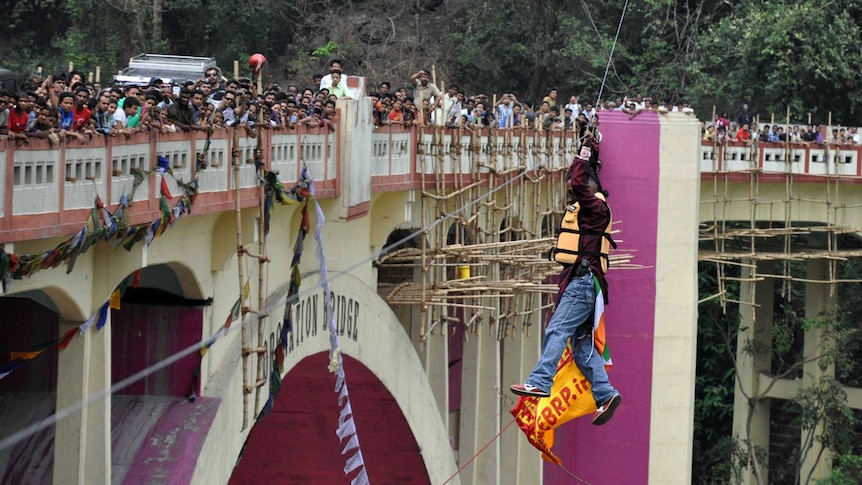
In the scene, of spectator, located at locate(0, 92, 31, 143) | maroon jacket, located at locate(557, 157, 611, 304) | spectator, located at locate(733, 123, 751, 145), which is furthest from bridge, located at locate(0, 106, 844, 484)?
maroon jacket, located at locate(557, 157, 611, 304)

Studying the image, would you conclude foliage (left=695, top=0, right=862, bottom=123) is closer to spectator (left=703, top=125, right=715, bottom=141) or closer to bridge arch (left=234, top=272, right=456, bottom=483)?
spectator (left=703, top=125, right=715, bottom=141)

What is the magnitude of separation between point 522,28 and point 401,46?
3588 mm

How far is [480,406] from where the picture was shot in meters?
26.7

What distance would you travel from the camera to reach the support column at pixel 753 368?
38250 mm

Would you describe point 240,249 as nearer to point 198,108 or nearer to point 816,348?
point 198,108

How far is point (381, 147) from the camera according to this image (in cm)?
1944

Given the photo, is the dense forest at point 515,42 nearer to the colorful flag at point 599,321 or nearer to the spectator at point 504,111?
the spectator at point 504,111

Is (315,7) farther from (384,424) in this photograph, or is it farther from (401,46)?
(384,424)

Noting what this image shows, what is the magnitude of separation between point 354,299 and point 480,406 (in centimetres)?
767

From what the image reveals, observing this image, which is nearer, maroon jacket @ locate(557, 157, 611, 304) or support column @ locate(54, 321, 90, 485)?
support column @ locate(54, 321, 90, 485)

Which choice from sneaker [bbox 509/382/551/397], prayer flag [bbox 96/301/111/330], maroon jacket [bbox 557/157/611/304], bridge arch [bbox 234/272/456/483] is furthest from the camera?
bridge arch [bbox 234/272/456/483]

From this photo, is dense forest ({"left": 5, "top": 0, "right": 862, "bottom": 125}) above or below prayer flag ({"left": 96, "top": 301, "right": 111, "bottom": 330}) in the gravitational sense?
above

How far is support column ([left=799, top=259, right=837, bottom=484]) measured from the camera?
3709 cm

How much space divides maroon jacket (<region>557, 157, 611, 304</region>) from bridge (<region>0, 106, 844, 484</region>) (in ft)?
9.63
